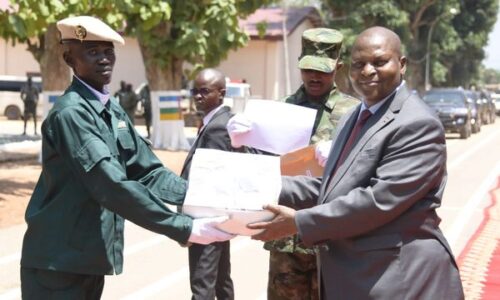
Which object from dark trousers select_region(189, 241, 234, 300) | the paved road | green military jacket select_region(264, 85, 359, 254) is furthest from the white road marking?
green military jacket select_region(264, 85, 359, 254)

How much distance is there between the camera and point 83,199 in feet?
11.6

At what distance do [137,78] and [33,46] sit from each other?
80.2 feet

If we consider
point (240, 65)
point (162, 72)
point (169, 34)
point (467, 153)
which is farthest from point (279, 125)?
point (240, 65)

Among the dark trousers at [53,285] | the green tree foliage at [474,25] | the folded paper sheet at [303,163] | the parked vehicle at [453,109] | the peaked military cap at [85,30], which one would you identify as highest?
the peaked military cap at [85,30]

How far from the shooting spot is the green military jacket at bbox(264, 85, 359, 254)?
183 inches

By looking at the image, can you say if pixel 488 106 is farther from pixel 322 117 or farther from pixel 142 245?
pixel 322 117

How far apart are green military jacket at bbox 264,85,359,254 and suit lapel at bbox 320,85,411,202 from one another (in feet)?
4.17

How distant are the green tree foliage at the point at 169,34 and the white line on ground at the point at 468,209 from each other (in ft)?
20.3

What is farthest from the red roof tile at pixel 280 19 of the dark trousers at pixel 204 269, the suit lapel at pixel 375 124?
the suit lapel at pixel 375 124

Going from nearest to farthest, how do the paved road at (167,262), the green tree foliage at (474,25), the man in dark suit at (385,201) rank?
the man in dark suit at (385,201) → the paved road at (167,262) → the green tree foliage at (474,25)

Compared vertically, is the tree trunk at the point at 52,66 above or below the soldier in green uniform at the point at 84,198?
below

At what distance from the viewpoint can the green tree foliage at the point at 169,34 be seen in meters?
16.3

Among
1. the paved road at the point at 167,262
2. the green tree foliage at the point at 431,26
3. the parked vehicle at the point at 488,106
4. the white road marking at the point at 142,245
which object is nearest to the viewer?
the paved road at the point at 167,262

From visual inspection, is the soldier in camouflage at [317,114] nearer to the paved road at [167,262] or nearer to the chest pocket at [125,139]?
the chest pocket at [125,139]
